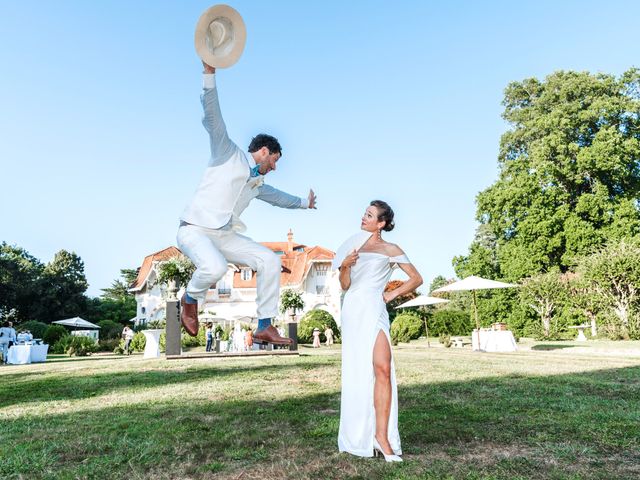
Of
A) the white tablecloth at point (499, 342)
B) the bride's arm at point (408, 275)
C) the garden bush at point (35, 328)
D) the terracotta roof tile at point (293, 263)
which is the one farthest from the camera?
the terracotta roof tile at point (293, 263)

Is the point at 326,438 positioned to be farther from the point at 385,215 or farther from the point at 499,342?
the point at 499,342

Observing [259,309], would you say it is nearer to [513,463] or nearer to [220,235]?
[220,235]

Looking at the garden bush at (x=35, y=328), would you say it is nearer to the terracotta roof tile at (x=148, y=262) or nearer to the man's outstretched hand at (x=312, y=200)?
the terracotta roof tile at (x=148, y=262)

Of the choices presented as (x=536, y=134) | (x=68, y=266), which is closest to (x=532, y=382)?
(x=536, y=134)

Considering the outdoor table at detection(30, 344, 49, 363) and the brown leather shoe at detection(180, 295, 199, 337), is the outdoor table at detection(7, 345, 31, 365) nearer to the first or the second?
the outdoor table at detection(30, 344, 49, 363)

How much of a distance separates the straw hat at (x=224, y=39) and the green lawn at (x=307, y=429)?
3.55 meters

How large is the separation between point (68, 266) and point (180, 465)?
217 ft

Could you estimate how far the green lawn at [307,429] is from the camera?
171 inches

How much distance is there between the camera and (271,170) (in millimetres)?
5301

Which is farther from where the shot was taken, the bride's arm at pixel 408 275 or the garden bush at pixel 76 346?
the garden bush at pixel 76 346

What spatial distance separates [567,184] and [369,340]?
1499 inches

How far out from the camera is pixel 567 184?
38.3 meters

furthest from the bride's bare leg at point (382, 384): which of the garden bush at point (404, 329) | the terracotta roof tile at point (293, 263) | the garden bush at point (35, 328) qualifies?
the terracotta roof tile at point (293, 263)

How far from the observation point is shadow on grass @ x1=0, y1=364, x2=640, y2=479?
4.32m
